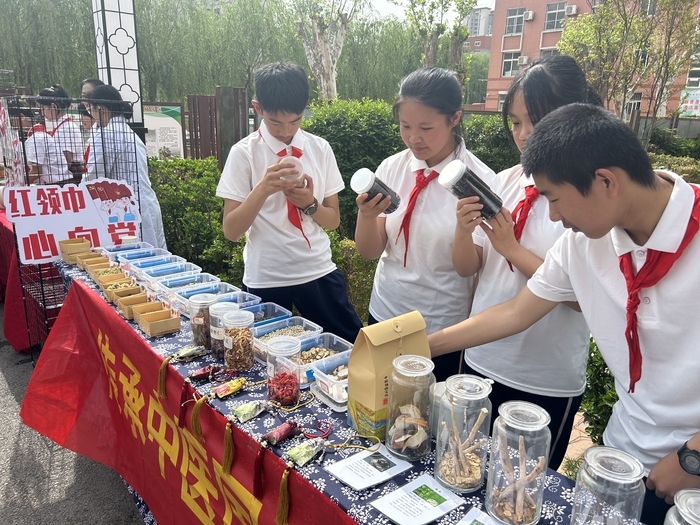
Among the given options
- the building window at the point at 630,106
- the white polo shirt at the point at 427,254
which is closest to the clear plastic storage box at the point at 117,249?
the white polo shirt at the point at 427,254

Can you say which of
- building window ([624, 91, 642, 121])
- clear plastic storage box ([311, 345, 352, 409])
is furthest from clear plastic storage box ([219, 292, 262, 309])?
building window ([624, 91, 642, 121])

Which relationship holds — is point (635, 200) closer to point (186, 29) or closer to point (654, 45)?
point (654, 45)

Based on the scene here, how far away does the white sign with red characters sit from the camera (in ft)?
8.86

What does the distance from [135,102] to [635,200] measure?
4455 mm

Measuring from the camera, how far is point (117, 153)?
3.35m

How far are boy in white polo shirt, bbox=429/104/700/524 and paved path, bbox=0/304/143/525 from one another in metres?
2.08

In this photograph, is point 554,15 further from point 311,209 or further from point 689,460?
point 689,460

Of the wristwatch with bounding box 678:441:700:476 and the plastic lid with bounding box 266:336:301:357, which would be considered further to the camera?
the plastic lid with bounding box 266:336:301:357

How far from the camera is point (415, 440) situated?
3.68 ft

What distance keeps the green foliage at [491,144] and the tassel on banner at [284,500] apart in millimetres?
7044

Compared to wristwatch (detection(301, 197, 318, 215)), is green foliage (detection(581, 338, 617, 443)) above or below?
below

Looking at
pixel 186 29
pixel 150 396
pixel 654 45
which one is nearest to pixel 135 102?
pixel 150 396

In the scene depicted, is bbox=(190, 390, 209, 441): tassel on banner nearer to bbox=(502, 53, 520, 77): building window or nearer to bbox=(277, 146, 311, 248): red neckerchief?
bbox=(277, 146, 311, 248): red neckerchief

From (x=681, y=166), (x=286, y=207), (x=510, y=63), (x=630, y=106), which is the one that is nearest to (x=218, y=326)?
(x=286, y=207)
